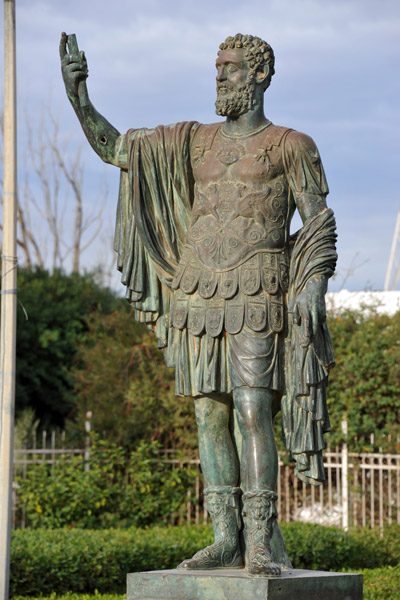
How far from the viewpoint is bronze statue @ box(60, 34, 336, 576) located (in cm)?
486

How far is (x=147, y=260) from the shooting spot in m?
5.39

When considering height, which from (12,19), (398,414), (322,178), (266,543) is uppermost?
(12,19)

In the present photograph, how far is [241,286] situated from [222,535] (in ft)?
3.91

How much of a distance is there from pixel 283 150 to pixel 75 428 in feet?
29.5

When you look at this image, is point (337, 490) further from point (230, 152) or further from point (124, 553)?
point (230, 152)

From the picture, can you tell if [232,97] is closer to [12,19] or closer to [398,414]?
[12,19]

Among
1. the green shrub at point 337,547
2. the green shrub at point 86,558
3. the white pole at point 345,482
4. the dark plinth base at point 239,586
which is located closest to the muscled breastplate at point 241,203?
the dark plinth base at point 239,586

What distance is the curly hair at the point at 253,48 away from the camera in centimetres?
510

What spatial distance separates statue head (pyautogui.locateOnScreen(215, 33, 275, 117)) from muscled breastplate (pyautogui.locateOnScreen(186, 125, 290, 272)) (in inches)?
6.4

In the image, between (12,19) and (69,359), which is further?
(69,359)

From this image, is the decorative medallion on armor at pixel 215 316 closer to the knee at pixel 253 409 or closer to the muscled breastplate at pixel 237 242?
the muscled breastplate at pixel 237 242

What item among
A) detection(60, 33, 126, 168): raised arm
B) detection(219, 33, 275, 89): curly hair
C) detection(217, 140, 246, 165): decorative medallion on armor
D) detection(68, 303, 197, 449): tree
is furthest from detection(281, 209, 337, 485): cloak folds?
detection(68, 303, 197, 449): tree

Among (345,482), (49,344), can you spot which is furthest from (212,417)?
(49,344)

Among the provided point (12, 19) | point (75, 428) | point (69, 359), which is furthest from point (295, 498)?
point (12, 19)
